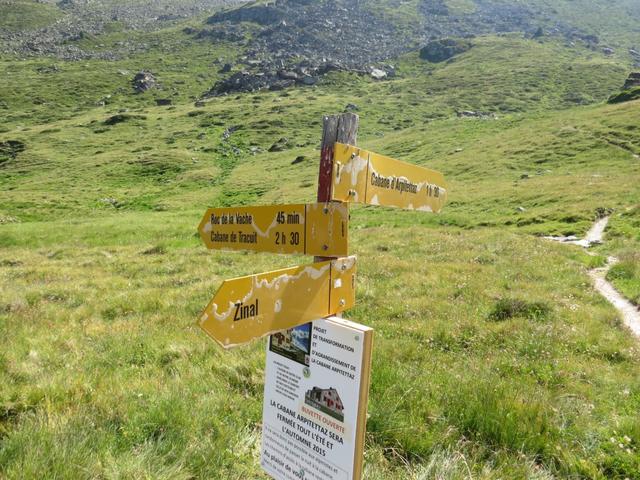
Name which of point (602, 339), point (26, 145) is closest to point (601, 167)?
point (602, 339)

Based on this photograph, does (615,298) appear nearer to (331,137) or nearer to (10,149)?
(331,137)

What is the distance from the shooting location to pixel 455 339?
7547mm

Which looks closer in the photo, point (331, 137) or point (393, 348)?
point (331, 137)

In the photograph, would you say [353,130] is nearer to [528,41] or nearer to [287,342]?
[287,342]

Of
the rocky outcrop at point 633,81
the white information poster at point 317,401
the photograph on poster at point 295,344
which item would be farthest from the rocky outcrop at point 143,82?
the white information poster at point 317,401

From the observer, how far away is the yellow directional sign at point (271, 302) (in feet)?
9.36

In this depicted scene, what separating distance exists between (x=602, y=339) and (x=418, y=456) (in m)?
5.17

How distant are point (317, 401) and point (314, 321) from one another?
0.53 meters

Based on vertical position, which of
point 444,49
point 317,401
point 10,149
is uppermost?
point 444,49

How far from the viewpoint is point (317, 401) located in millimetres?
3053

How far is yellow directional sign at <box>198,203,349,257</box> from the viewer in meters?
3.12

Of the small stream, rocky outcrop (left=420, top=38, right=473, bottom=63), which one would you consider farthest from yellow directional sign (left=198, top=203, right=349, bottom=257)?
rocky outcrop (left=420, top=38, right=473, bottom=63)

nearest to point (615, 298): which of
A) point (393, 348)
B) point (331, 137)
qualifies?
point (393, 348)

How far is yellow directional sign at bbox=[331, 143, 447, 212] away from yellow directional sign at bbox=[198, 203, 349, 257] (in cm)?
18
